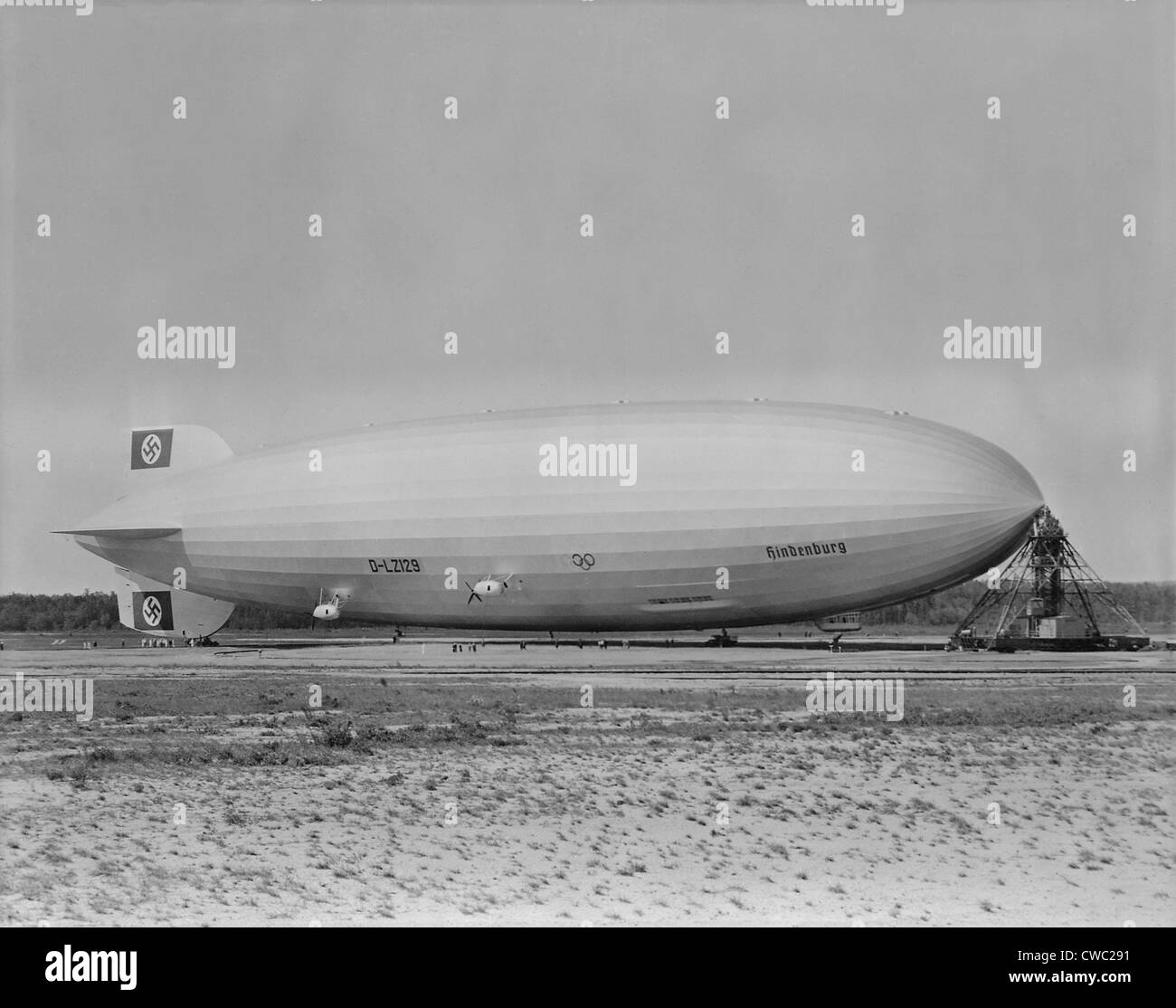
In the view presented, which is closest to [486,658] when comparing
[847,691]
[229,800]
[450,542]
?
[450,542]

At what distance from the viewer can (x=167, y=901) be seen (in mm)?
14789

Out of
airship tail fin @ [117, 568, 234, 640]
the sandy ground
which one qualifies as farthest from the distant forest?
the sandy ground

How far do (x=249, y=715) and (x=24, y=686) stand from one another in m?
13.8

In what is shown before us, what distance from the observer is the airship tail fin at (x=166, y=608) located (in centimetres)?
6278

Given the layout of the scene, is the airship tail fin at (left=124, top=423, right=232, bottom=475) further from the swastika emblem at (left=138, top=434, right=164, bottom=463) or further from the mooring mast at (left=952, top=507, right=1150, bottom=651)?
the mooring mast at (left=952, top=507, right=1150, bottom=651)

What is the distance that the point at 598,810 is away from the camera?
19422 mm

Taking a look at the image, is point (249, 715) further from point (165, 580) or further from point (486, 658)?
point (165, 580)

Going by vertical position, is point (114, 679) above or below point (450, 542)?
below

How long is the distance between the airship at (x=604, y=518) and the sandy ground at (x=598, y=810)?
12.7 meters

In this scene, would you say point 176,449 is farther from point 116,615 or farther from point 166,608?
point 116,615

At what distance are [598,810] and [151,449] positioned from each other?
169 ft

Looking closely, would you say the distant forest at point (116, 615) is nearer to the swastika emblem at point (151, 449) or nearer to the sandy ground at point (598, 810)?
the swastika emblem at point (151, 449)

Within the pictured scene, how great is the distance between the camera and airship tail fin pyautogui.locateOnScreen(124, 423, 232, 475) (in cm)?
6294

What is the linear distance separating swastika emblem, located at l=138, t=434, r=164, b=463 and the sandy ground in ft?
103
